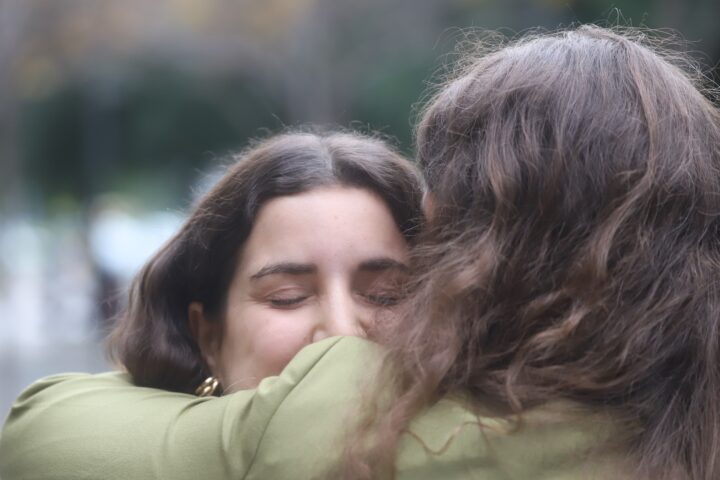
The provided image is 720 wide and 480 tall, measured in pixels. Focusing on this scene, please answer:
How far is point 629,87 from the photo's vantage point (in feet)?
7.34

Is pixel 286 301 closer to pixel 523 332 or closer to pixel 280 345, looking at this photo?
pixel 280 345

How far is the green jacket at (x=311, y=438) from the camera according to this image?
79.5 inches

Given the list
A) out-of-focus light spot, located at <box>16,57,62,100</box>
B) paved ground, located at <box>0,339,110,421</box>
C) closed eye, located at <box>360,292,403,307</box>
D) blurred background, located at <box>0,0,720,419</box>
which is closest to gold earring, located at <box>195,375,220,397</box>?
closed eye, located at <box>360,292,403,307</box>

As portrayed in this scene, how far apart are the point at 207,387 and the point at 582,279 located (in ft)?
3.63

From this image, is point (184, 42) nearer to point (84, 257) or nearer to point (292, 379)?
point (84, 257)

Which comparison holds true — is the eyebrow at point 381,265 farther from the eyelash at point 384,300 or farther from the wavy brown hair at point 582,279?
the wavy brown hair at point 582,279

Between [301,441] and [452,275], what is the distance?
1.34 feet

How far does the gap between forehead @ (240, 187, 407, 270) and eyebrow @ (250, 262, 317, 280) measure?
1cm

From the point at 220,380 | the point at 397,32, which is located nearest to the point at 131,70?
the point at 397,32

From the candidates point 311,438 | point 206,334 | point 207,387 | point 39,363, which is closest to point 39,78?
point 39,363

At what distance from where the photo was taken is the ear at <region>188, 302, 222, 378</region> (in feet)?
9.81

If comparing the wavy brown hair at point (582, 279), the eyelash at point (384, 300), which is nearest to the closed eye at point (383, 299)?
the eyelash at point (384, 300)

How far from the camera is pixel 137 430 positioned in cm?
226

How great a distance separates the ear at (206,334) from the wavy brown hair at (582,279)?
91cm
